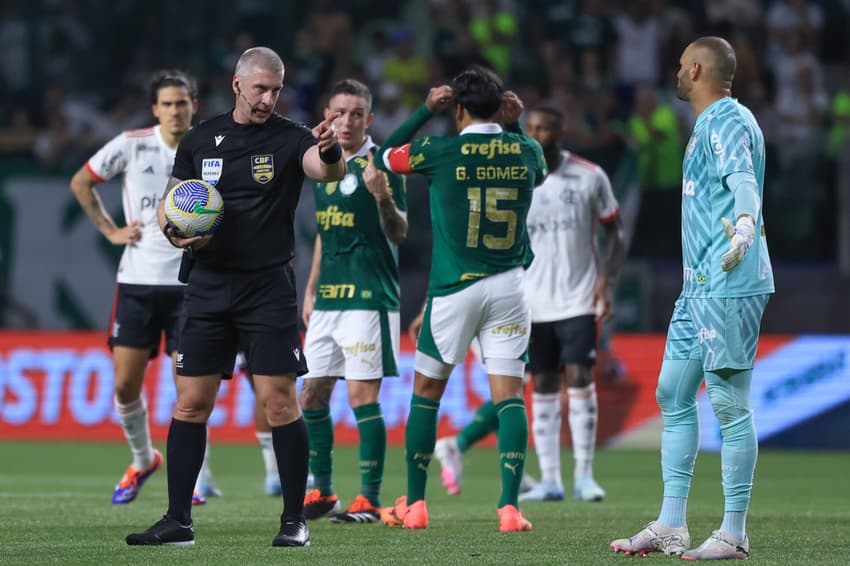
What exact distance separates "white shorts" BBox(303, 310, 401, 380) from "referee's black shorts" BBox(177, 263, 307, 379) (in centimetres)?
159

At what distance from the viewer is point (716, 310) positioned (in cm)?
667

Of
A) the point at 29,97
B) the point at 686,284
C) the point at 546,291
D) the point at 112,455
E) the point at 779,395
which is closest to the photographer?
the point at 686,284

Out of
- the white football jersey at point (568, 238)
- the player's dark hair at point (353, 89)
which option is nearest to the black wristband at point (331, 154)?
the player's dark hair at point (353, 89)

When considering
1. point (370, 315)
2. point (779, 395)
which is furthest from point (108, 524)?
point (779, 395)

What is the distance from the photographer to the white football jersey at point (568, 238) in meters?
10.8

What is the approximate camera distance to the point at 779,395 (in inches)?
609

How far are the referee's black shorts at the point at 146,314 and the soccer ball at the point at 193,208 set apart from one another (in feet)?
9.46

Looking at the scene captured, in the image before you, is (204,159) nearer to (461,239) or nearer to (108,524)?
(461,239)

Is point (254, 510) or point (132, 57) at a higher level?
point (132, 57)

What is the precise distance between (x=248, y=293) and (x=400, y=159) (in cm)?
133

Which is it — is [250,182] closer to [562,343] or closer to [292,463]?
[292,463]

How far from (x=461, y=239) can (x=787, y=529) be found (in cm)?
237

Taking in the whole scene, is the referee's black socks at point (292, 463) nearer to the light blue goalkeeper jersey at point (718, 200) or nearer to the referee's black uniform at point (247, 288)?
the referee's black uniform at point (247, 288)

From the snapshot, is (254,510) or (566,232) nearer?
(254,510)
